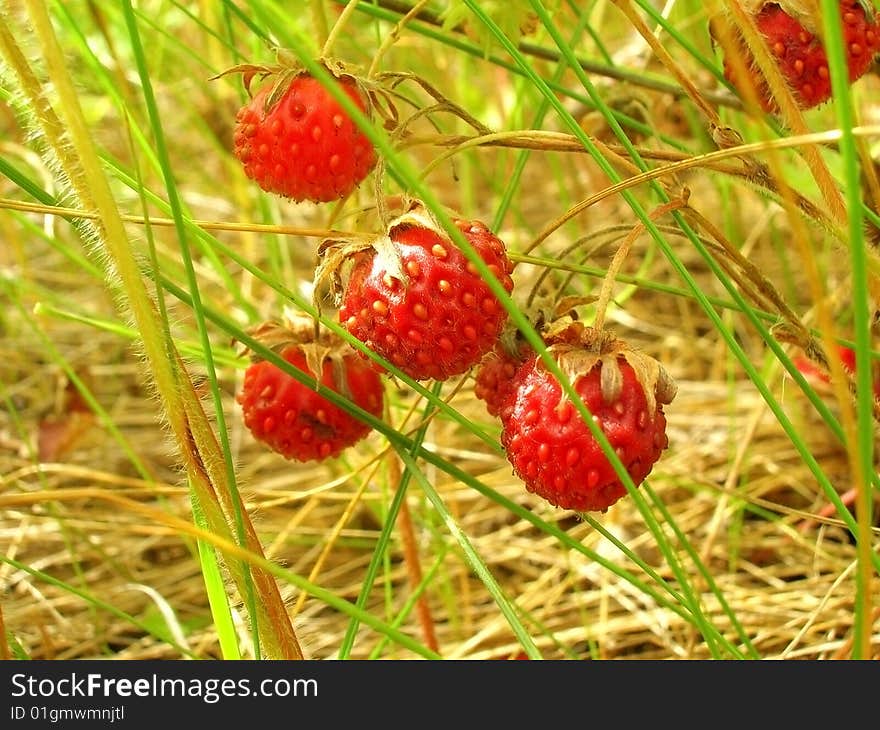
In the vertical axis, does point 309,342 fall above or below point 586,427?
above

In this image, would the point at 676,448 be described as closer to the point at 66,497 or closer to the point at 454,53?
the point at 454,53

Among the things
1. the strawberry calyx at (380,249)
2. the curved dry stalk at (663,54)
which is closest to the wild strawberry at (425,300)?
the strawberry calyx at (380,249)

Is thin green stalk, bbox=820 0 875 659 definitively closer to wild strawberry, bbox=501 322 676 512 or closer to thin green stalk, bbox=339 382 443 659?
wild strawberry, bbox=501 322 676 512

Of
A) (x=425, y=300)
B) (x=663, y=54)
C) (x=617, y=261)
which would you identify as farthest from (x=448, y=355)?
(x=663, y=54)

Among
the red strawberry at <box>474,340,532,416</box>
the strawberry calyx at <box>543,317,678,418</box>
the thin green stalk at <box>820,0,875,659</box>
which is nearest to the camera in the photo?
the thin green stalk at <box>820,0,875,659</box>

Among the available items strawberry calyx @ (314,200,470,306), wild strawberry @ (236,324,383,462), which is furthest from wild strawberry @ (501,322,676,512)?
wild strawberry @ (236,324,383,462)

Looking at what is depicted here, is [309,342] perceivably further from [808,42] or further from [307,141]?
[808,42]
